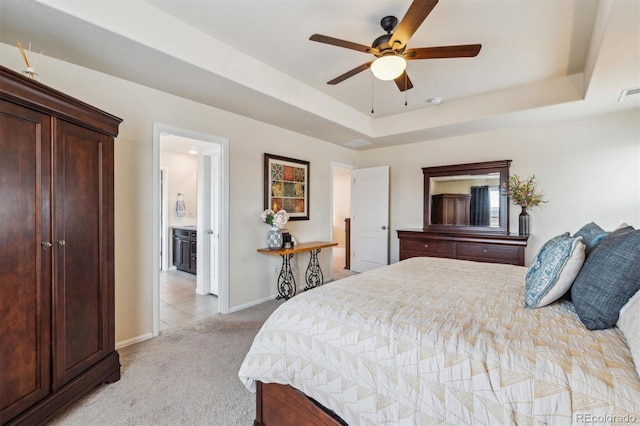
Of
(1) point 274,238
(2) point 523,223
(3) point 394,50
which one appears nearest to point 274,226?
(1) point 274,238

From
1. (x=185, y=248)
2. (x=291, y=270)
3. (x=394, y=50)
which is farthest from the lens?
(x=185, y=248)

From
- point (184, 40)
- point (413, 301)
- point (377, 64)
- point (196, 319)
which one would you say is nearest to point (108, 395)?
point (196, 319)

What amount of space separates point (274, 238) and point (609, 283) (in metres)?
3.12

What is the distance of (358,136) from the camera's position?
14.7ft

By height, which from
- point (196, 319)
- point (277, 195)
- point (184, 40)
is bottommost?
point (196, 319)

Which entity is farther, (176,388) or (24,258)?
(176,388)

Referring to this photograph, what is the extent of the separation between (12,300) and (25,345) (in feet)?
0.86

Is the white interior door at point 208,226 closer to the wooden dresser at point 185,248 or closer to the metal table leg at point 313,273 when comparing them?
the wooden dresser at point 185,248

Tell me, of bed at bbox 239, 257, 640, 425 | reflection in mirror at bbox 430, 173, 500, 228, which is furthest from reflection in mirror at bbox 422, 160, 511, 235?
bed at bbox 239, 257, 640, 425

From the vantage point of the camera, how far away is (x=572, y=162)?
11.9ft

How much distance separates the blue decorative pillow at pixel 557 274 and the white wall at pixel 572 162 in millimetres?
2937

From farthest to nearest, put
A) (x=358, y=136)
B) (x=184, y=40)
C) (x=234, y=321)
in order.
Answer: (x=358, y=136) → (x=234, y=321) → (x=184, y=40)

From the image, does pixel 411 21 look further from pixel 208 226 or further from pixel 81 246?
pixel 208 226

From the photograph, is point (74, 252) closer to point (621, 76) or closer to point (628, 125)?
point (621, 76)
